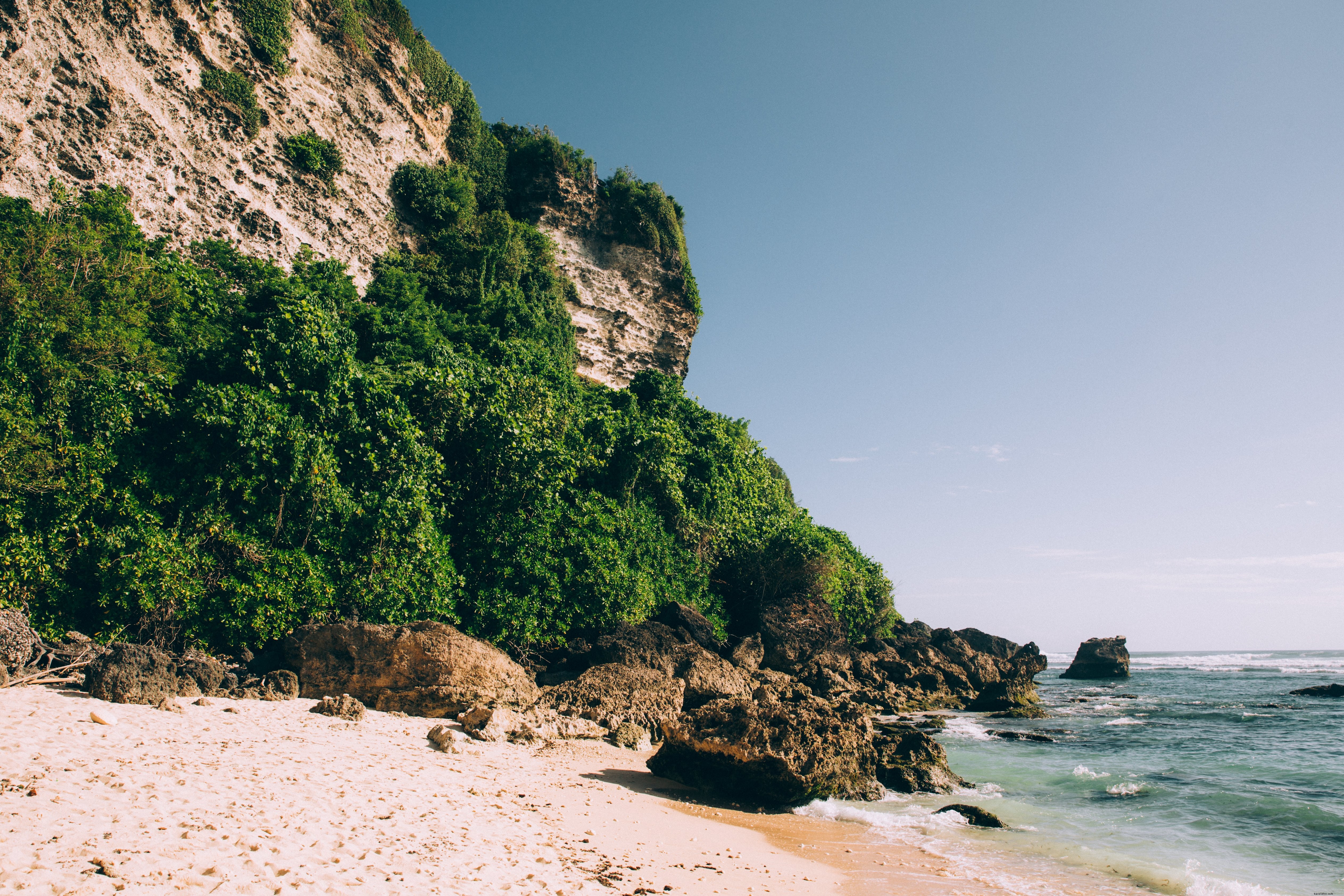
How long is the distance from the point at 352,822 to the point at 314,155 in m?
27.3

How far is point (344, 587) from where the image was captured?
13.6m

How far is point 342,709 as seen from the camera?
1049 centimetres

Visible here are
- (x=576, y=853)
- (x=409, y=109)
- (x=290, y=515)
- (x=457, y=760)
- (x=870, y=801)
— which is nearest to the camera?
(x=576, y=853)

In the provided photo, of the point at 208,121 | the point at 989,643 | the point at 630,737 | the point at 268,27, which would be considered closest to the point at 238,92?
the point at 208,121

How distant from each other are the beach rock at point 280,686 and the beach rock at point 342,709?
2.88 feet

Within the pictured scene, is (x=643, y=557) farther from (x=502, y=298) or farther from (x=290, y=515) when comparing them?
(x=502, y=298)

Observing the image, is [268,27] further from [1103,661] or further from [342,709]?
[1103,661]

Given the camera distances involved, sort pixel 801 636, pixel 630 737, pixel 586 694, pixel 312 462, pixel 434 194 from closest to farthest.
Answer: pixel 630 737
pixel 586 694
pixel 312 462
pixel 801 636
pixel 434 194

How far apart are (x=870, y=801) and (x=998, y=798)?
9.47 feet

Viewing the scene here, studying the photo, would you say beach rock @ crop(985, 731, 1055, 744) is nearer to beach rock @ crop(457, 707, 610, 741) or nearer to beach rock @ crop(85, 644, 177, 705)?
beach rock @ crop(457, 707, 610, 741)

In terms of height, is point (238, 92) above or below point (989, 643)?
above

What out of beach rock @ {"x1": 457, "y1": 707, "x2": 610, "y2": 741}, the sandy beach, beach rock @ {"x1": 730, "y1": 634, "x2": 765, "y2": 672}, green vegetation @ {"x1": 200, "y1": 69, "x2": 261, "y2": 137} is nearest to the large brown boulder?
beach rock @ {"x1": 457, "y1": 707, "x2": 610, "y2": 741}

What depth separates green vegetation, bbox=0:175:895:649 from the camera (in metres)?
11.3

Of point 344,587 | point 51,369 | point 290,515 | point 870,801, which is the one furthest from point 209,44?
point 870,801
